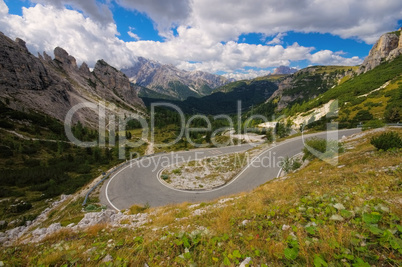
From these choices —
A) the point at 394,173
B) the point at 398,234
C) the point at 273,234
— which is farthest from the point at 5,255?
the point at 394,173

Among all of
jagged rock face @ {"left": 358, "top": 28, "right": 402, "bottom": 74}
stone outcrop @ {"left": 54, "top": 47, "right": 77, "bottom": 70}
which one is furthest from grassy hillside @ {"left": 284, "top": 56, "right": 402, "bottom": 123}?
stone outcrop @ {"left": 54, "top": 47, "right": 77, "bottom": 70}

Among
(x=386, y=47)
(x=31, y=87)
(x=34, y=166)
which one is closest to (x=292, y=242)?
(x=34, y=166)

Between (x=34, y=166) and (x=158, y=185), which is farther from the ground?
(x=34, y=166)

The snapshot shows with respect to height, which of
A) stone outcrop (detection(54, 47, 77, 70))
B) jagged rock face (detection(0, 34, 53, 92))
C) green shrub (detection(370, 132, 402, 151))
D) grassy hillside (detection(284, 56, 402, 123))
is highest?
stone outcrop (detection(54, 47, 77, 70))

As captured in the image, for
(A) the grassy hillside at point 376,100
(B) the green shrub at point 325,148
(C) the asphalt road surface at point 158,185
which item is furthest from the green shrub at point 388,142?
(A) the grassy hillside at point 376,100

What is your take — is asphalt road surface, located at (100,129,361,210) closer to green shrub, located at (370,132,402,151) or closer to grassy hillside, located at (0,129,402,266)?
green shrub, located at (370,132,402,151)

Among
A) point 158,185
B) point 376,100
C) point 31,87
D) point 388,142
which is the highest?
point 31,87

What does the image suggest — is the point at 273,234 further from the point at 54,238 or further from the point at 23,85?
the point at 23,85

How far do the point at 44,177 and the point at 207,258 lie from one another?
4476cm

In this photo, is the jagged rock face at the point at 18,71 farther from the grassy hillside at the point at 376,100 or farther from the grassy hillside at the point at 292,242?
the grassy hillside at the point at 376,100

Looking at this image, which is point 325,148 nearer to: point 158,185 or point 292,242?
point 292,242

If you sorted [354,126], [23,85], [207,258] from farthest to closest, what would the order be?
[23,85]
[354,126]
[207,258]

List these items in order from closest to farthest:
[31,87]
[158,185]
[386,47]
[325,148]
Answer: [325,148] < [158,185] < [31,87] < [386,47]

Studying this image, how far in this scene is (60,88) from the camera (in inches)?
4363
